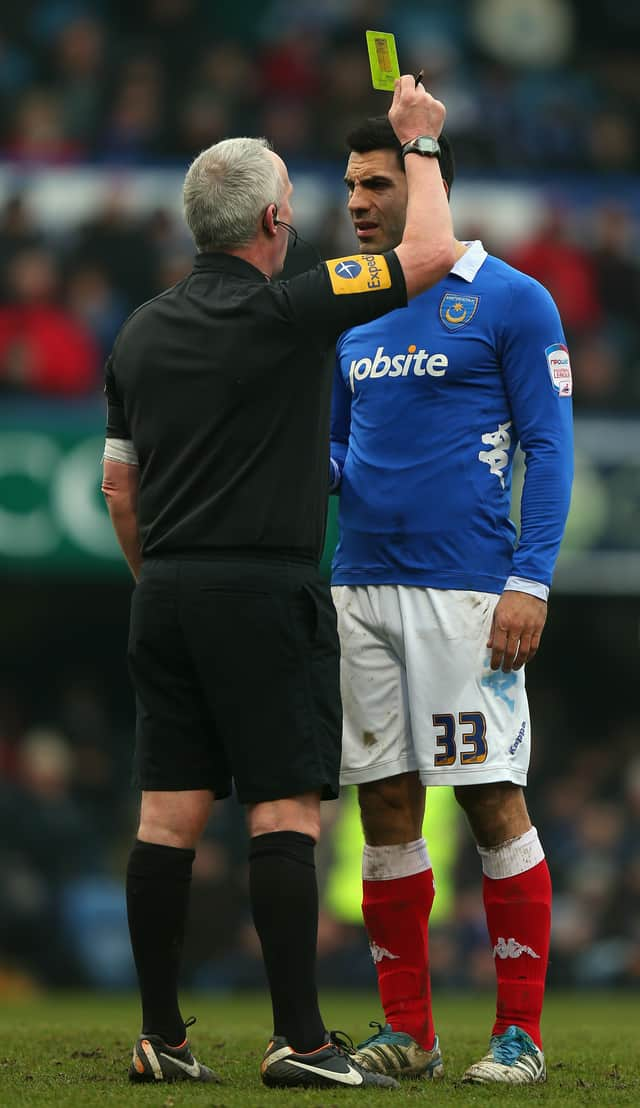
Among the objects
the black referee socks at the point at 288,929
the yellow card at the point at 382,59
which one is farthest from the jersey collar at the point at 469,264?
the black referee socks at the point at 288,929

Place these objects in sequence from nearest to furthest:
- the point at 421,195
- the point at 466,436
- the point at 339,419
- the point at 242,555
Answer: the point at 242,555, the point at 421,195, the point at 466,436, the point at 339,419

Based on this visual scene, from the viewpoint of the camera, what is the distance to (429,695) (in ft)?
15.7

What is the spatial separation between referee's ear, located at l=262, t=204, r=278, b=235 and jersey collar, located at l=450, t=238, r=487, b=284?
2.06 feet

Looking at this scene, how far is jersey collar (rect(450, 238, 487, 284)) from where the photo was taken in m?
4.93

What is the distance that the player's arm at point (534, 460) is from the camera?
187 inches

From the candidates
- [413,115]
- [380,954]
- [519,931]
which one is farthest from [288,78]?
[519,931]

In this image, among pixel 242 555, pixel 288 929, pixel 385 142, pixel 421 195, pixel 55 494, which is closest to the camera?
pixel 288 929

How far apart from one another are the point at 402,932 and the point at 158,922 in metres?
0.79

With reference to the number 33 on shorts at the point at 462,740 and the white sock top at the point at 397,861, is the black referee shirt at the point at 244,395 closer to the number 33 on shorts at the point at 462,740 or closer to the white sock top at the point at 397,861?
the number 33 on shorts at the point at 462,740

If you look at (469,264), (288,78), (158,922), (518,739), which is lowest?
(158,922)

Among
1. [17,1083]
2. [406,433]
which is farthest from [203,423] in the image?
[17,1083]

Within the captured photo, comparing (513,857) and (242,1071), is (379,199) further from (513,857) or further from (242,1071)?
(242,1071)

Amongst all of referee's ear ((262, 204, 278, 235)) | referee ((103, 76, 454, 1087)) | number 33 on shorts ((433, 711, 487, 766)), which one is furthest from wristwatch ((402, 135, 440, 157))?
number 33 on shorts ((433, 711, 487, 766))

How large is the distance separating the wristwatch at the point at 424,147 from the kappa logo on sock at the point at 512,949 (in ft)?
6.41
